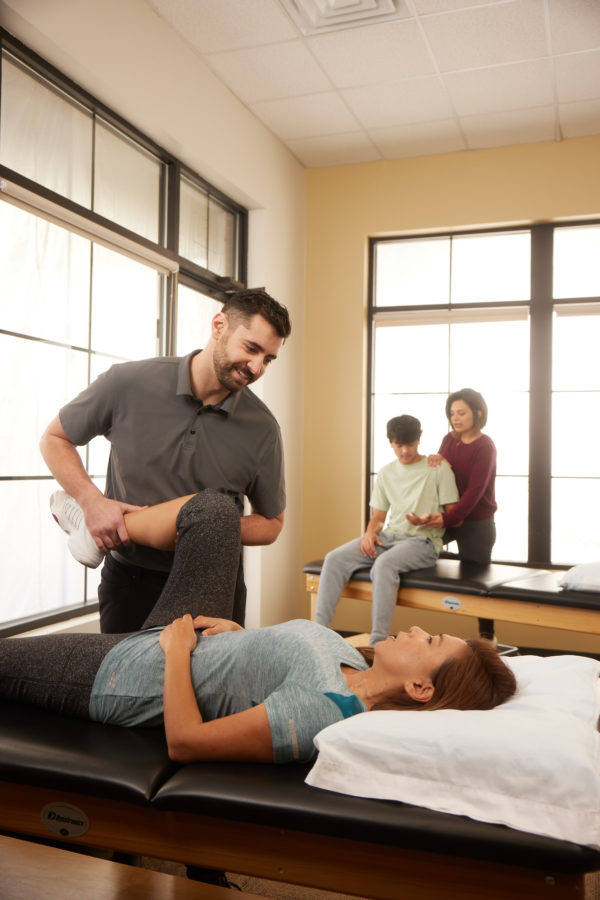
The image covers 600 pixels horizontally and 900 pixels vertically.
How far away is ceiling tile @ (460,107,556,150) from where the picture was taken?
3695 millimetres

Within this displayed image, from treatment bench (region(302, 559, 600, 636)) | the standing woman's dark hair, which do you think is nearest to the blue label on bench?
treatment bench (region(302, 559, 600, 636))

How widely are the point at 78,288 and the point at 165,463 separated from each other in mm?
1235

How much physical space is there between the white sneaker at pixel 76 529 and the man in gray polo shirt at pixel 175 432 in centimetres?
5

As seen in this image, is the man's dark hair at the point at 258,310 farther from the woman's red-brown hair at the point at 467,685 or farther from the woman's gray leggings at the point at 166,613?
the woman's red-brown hair at the point at 467,685

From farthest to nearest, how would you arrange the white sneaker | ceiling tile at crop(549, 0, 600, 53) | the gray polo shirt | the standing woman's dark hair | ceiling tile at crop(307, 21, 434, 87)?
1. the standing woman's dark hair
2. ceiling tile at crop(307, 21, 434, 87)
3. ceiling tile at crop(549, 0, 600, 53)
4. the gray polo shirt
5. the white sneaker

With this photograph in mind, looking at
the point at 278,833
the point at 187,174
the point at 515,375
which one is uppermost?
the point at 187,174

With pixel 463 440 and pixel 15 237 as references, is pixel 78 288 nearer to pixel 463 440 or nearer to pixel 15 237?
pixel 15 237

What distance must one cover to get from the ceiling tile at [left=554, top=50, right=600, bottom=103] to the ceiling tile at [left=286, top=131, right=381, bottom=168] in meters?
1.07

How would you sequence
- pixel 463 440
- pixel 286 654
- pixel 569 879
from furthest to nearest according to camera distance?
pixel 463 440 → pixel 286 654 → pixel 569 879

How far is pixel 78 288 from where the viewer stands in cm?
268

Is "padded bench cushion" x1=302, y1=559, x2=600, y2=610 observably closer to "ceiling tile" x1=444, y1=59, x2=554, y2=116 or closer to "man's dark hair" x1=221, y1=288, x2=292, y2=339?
"man's dark hair" x1=221, y1=288, x2=292, y2=339

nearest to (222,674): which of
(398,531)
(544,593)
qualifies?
(544,593)

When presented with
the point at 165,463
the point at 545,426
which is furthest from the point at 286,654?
the point at 545,426

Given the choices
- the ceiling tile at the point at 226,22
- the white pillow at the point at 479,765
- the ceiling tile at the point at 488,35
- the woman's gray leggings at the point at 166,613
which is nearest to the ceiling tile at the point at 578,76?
the ceiling tile at the point at 488,35
